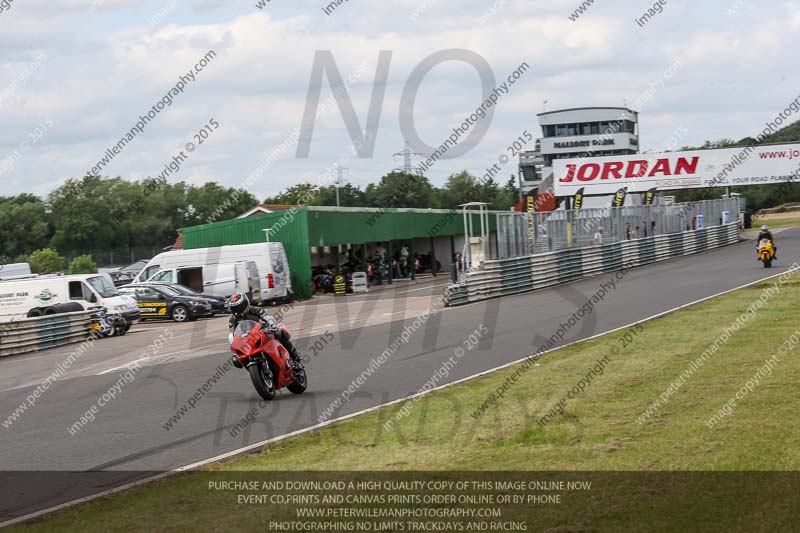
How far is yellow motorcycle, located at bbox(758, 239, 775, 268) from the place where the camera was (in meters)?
32.7

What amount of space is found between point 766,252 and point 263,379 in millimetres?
25411

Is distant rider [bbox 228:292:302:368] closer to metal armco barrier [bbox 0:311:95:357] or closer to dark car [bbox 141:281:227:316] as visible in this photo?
metal armco barrier [bbox 0:311:95:357]

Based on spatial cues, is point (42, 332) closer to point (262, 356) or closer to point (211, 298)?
point (211, 298)


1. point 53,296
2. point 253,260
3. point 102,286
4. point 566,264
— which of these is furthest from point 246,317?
point 253,260

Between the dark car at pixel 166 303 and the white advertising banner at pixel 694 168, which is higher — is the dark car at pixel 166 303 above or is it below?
below

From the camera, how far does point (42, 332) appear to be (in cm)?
2667

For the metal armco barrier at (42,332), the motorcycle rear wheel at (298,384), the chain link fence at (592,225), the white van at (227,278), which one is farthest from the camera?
the white van at (227,278)

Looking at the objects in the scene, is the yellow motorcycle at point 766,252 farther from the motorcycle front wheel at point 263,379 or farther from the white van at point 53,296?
the motorcycle front wheel at point 263,379

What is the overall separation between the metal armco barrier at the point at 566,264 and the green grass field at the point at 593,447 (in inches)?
684

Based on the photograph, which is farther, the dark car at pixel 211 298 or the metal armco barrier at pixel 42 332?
the dark car at pixel 211 298

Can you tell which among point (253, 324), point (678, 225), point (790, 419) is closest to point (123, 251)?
point (678, 225)

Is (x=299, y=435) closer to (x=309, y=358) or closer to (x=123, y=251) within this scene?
(x=309, y=358)

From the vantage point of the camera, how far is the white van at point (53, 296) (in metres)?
31.4

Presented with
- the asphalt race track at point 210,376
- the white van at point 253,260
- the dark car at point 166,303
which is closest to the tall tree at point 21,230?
the white van at point 253,260
